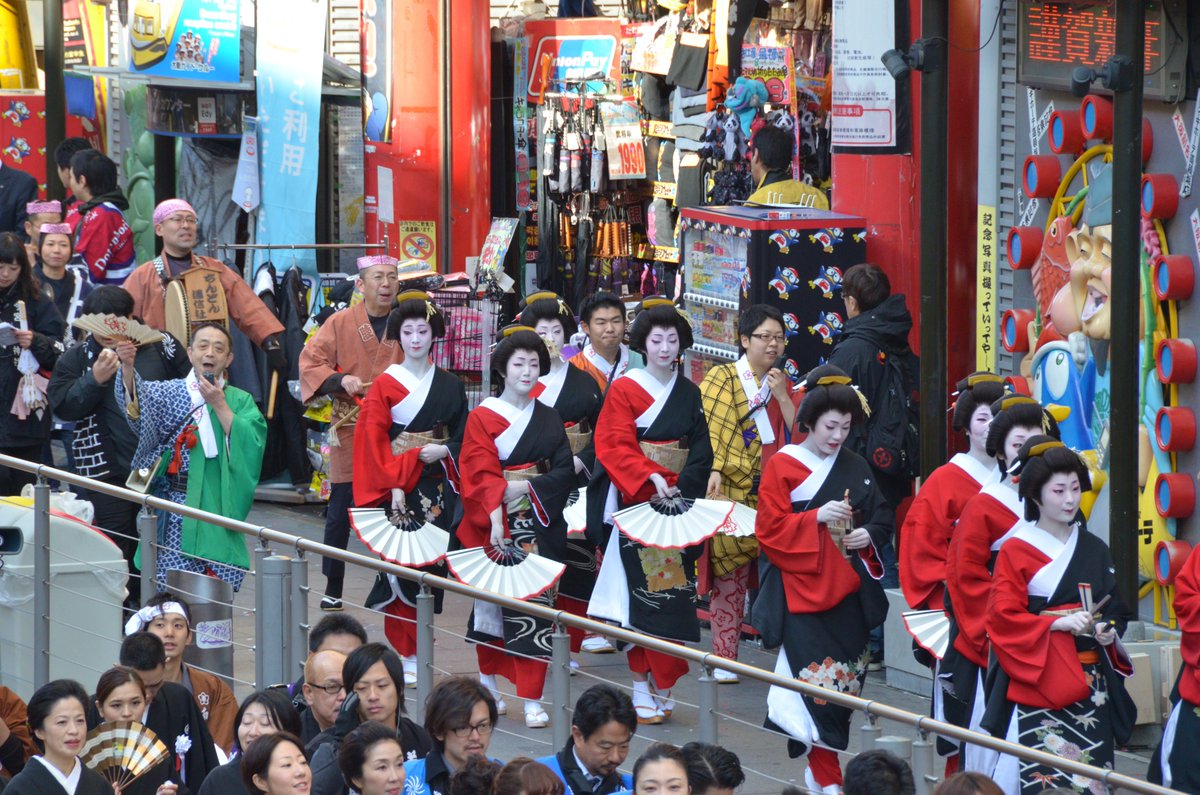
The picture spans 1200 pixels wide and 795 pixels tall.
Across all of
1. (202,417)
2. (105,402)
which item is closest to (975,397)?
(202,417)

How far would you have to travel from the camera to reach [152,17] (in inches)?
505

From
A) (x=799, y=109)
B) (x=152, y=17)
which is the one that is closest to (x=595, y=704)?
(x=799, y=109)

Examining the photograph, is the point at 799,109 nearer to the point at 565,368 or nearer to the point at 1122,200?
the point at 565,368

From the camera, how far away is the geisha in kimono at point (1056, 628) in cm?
626

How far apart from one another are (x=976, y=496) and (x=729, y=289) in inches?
127

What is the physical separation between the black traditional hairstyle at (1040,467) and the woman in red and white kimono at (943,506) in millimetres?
544

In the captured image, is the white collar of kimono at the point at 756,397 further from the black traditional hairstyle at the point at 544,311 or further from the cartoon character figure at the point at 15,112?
the cartoon character figure at the point at 15,112

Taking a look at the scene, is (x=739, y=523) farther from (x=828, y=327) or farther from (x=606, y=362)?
(x=828, y=327)

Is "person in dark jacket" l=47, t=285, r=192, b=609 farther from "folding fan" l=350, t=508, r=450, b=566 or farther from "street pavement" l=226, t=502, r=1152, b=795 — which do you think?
"folding fan" l=350, t=508, r=450, b=566

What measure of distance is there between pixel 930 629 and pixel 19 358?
4793 millimetres

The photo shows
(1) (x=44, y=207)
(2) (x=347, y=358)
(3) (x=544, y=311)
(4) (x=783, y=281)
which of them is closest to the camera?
(3) (x=544, y=311)

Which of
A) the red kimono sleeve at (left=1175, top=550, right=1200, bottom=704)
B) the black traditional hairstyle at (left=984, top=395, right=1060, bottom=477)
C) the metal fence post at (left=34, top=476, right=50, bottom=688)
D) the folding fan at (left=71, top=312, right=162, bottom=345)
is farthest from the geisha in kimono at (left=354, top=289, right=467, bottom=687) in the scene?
the red kimono sleeve at (left=1175, top=550, right=1200, bottom=704)

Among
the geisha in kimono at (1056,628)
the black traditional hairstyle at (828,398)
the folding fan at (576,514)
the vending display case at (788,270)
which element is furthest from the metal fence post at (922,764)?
the vending display case at (788,270)

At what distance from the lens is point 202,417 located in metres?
8.52
